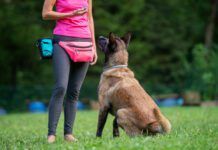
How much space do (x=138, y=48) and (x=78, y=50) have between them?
3175 cm

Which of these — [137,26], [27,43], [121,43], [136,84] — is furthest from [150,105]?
[137,26]

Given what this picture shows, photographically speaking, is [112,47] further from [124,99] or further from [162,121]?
[162,121]

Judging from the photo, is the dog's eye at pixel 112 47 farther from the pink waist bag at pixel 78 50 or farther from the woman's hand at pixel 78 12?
the woman's hand at pixel 78 12

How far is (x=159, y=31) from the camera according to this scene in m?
42.7

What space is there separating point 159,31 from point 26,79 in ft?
35.7

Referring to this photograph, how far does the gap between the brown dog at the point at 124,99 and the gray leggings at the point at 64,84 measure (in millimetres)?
508

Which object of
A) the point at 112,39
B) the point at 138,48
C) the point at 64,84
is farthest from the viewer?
the point at 138,48

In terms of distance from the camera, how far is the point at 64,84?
8.70m

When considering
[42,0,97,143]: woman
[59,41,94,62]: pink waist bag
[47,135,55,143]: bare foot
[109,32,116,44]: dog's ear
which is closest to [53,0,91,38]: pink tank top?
[42,0,97,143]: woman

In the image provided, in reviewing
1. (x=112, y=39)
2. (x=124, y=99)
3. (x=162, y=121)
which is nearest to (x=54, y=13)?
(x=112, y=39)

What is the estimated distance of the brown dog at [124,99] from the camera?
8.91 metres

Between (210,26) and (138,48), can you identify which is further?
(210,26)

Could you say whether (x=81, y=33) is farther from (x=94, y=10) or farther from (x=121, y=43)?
(x=94, y=10)

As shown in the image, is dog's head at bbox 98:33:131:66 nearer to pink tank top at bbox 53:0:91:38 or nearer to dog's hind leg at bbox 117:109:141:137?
pink tank top at bbox 53:0:91:38
